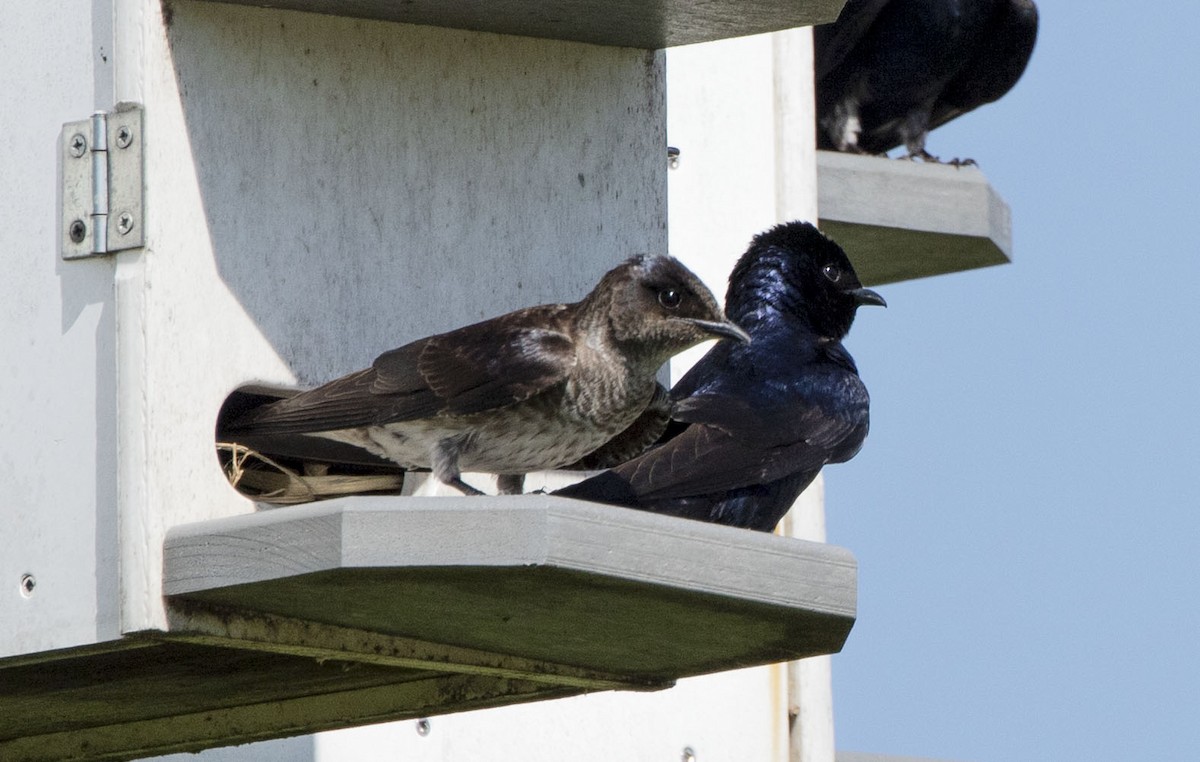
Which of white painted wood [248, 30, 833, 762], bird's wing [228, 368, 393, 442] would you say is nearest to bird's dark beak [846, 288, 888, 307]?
white painted wood [248, 30, 833, 762]

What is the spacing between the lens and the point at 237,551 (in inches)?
134

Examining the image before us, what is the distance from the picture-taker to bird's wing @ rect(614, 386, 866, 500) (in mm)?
4125

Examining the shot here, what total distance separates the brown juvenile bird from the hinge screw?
0.34 meters

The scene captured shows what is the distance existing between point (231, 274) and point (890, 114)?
3542mm

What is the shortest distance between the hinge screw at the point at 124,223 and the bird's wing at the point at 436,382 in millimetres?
338

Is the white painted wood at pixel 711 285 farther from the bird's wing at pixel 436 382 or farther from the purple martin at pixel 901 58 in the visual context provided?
the purple martin at pixel 901 58

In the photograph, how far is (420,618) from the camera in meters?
3.62

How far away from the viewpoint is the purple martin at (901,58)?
7.09m

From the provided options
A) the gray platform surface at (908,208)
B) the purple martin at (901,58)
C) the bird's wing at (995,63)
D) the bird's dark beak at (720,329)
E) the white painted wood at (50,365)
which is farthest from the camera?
the bird's wing at (995,63)

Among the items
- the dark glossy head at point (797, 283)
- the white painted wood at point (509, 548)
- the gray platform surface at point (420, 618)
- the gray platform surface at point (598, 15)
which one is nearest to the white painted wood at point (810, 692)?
the dark glossy head at point (797, 283)

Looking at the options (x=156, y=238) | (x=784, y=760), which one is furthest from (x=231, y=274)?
(x=784, y=760)

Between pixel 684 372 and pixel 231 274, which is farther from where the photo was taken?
pixel 684 372

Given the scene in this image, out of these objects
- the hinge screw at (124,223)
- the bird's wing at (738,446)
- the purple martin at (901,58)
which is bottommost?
the bird's wing at (738,446)

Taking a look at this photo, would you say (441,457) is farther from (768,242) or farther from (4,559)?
(768,242)
